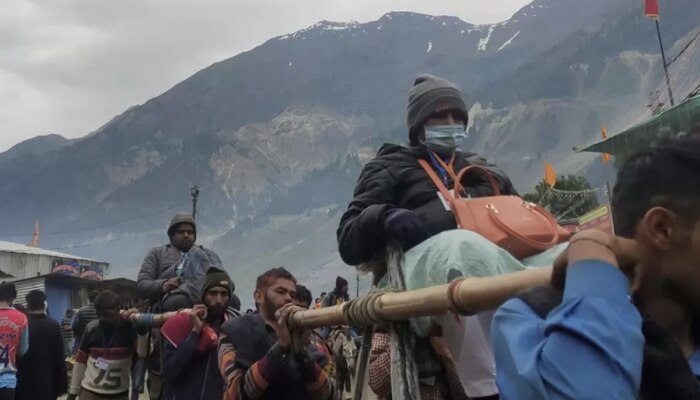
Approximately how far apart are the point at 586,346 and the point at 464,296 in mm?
466

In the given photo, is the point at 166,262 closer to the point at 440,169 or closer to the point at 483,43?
the point at 440,169

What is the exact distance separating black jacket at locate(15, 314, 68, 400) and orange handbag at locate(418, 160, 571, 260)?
5.46m

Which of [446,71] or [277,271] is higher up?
[446,71]

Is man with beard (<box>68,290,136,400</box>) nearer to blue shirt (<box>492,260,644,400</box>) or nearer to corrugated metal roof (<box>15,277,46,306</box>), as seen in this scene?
blue shirt (<box>492,260,644,400</box>)

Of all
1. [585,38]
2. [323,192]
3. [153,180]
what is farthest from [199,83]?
[585,38]

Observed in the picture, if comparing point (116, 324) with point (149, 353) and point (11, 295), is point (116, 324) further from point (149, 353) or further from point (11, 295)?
point (11, 295)

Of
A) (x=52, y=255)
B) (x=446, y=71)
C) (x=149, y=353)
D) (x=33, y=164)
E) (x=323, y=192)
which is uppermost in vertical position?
(x=446, y=71)

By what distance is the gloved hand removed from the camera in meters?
2.48

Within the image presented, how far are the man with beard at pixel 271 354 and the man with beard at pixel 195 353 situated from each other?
23.0 inches

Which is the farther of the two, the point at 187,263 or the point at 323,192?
the point at 323,192

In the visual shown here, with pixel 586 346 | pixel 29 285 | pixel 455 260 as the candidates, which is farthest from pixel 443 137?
pixel 29 285

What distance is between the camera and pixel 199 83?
185500mm

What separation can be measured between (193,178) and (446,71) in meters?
67.5

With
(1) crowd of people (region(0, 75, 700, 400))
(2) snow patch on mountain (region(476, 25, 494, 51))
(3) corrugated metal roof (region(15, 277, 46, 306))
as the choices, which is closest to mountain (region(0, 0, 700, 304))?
(2) snow patch on mountain (region(476, 25, 494, 51))
